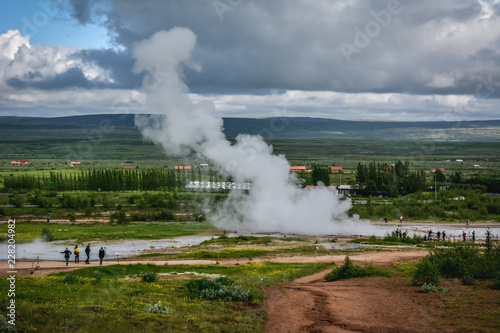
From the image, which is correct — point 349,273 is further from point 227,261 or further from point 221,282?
point 227,261

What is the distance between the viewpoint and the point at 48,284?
93.4 ft

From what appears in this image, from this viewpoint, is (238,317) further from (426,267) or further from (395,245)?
(395,245)

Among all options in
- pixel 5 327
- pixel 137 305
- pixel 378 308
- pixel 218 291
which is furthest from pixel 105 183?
pixel 5 327

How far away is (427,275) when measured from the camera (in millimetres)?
32844

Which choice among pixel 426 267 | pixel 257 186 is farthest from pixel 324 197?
pixel 426 267

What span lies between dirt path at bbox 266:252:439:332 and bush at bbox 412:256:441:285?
846 millimetres

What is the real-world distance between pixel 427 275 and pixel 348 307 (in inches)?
314

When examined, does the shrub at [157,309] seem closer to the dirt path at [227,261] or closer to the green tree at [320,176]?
the dirt path at [227,261]

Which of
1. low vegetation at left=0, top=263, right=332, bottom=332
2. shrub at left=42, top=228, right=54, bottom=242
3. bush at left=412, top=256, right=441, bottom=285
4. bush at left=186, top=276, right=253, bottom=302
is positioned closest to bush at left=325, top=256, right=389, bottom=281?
bush at left=412, top=256, right=441, bottom=285

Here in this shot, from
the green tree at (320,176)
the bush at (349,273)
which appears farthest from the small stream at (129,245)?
the green tree at (320,176)

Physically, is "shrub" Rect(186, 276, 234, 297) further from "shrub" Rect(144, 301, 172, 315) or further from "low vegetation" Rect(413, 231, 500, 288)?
"low vegetation" Rect(413, 231, 500, 288)

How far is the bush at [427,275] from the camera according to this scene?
32.6 m

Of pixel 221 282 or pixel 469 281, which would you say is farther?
pixel 469 281

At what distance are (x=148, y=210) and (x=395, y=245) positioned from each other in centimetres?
4508
